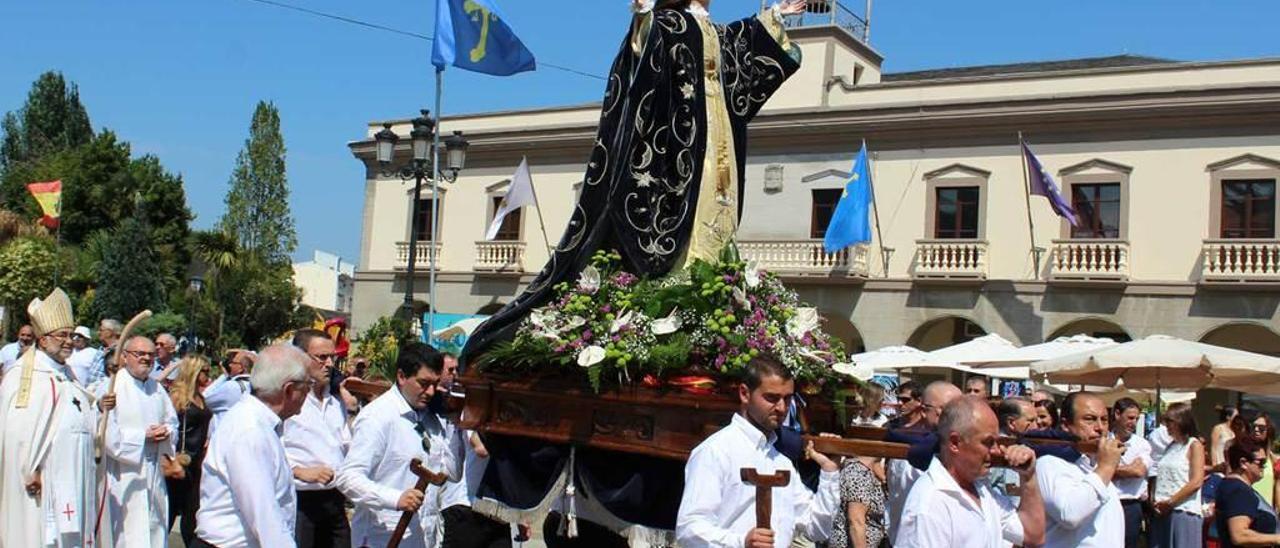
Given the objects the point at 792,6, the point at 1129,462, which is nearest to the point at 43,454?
the point at 792,6

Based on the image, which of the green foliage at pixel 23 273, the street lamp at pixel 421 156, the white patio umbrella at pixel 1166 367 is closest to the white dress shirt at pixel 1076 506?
the white patio umbrella at pixel 1166 367

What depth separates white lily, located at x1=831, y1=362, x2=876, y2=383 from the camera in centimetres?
592

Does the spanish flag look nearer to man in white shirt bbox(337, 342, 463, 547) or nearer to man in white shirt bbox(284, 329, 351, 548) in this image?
man in white shirt bbox(284, 329, 351, 548)

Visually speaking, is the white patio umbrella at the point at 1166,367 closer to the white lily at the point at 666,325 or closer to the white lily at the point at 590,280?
the white lily at the point at 590,280

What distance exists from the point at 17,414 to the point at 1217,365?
10.9 meters

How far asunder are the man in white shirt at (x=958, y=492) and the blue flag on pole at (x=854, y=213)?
22895 millimetres

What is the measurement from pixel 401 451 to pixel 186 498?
433 cm

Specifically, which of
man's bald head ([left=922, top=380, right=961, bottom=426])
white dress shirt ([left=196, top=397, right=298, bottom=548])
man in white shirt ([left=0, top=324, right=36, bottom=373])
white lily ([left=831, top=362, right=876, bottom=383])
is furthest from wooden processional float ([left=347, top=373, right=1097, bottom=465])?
man in white shirt ([left=0, top=324, right=36, bottom=373])

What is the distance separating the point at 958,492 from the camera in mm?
4777

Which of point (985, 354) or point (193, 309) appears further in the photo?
point (193, 309)

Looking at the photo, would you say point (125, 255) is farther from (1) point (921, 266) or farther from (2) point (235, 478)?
(2) point (235, 478)

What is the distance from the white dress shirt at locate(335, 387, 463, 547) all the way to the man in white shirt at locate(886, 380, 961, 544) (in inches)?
89.9

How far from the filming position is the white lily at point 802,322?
6023 millimetres

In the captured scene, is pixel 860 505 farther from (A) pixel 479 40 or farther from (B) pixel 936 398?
(A) pixel 479 40
